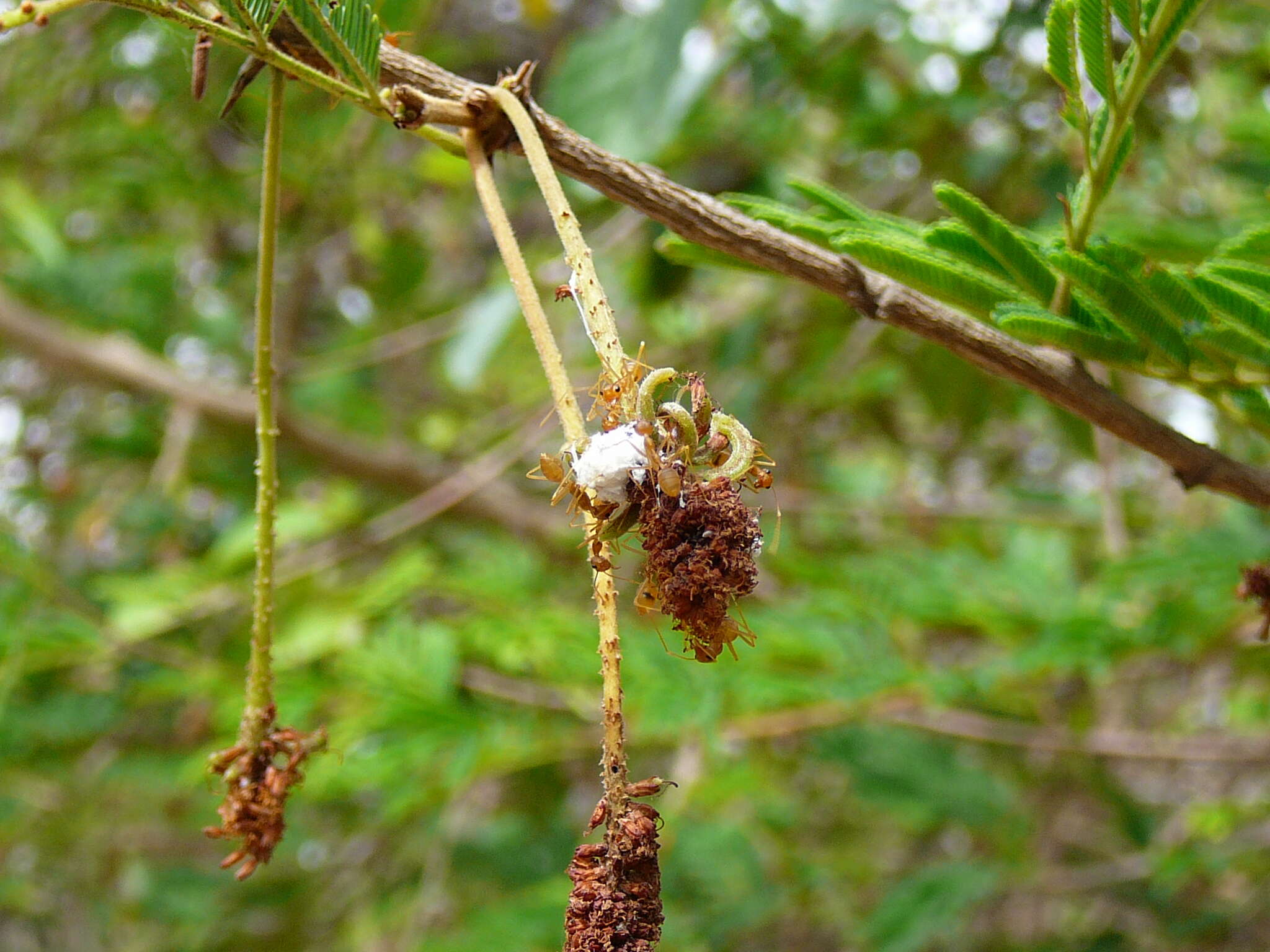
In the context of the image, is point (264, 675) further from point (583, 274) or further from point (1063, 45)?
point (1063, 45)

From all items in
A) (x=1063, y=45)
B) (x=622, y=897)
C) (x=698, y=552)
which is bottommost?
(x=622, y=897)

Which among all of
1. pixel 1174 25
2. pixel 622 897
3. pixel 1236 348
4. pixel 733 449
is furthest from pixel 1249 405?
pixel 622 897

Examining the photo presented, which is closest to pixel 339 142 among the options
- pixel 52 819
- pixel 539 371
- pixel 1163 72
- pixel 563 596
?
pixel 539 371

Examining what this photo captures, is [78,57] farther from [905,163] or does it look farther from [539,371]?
[905,163]

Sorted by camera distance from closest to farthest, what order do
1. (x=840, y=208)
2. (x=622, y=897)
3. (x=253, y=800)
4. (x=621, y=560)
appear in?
(x=622, y=897)
(x=253, y=800)
(x=840, y=208)
(x=621, y=560)

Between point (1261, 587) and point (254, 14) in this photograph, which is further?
point (1261, 587)

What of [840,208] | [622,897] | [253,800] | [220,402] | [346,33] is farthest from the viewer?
[220,402]

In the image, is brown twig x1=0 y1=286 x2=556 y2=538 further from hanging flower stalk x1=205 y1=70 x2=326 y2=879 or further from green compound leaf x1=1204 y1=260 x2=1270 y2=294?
green compound leaf x1=1204 y1=260 x2=1270 y2=294

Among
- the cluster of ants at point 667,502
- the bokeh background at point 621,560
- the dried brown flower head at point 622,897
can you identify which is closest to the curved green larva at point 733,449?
Result: the cluster of ants at point 667,502
